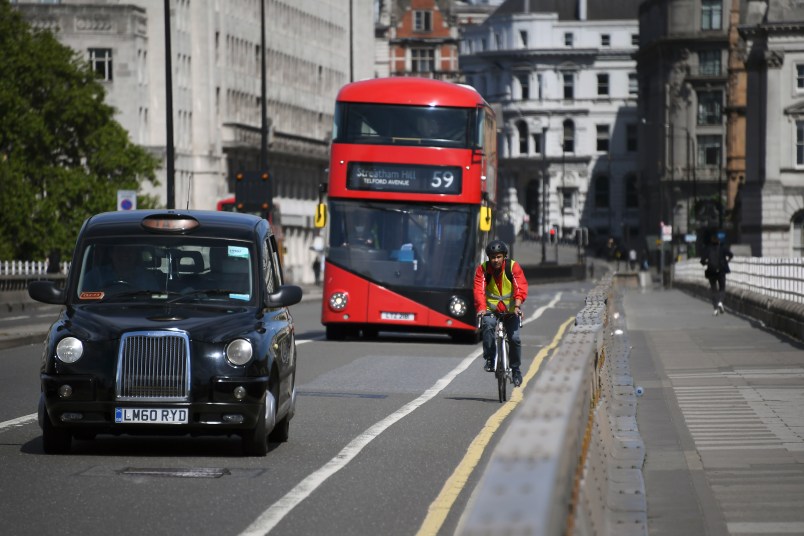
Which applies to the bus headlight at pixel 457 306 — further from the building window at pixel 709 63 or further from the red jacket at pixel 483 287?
the building window at pixel 709 63

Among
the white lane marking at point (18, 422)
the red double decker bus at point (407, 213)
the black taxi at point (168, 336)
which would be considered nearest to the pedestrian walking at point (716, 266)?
the red double decker bus at point (407, 213)

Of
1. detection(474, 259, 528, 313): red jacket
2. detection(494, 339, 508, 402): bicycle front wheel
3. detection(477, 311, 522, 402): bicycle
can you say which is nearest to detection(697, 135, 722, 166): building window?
detection(477, 311, 522, 402): bicycle

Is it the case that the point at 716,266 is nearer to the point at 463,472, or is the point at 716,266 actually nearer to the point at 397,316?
the point at 397,316

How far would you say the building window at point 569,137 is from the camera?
190125mm

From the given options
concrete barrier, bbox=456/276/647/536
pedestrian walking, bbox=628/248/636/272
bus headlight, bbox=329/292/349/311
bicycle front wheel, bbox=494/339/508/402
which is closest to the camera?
concrete barrier, bbox=456/276/647/536

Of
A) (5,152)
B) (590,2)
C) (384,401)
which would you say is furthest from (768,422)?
(590,2)

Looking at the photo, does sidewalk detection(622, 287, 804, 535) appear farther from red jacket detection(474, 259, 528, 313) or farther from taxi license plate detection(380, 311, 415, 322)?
taxi license plate detection(380, 311, 415, 322)

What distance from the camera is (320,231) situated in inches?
4845

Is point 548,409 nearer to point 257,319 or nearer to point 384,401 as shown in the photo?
point 257,319

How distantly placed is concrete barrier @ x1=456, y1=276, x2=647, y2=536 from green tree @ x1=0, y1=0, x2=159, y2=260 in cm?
6205

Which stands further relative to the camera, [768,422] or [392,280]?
[392,280]

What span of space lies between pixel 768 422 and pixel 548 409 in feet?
33.9

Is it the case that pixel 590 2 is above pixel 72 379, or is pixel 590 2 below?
above

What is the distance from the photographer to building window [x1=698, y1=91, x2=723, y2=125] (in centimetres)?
14312
